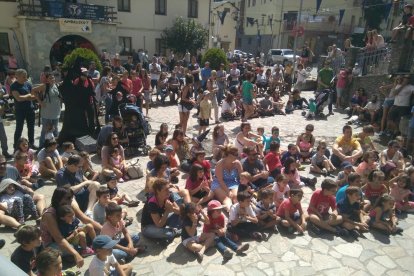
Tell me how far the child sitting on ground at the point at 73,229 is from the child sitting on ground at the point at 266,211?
2.71m

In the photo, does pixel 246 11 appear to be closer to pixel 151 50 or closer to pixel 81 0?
pixel 151 50

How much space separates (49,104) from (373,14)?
3836cm

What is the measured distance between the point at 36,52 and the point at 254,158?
20.0 meters

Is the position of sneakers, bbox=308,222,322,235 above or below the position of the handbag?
below

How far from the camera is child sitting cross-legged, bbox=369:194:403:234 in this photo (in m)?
6.05

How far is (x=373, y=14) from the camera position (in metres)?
37.5

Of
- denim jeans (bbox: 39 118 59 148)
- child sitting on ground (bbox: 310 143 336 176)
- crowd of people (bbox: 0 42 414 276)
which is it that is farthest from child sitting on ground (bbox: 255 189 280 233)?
denim jeans (bbox: 39 118 59 148)

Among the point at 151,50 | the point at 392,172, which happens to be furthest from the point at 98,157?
the point at 151,50

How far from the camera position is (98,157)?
8.87 m

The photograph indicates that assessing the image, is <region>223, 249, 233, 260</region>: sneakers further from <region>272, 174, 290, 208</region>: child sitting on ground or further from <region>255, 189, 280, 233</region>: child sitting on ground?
<region>272, 174, 290, 208</region>: child sitting on ground

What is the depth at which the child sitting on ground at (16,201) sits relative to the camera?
5.65 m

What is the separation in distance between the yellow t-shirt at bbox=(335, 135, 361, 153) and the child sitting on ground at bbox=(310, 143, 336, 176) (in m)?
0.65

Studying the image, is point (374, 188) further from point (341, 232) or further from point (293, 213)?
point (293, 213)

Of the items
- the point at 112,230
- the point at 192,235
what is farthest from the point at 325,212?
the point at 112,230
